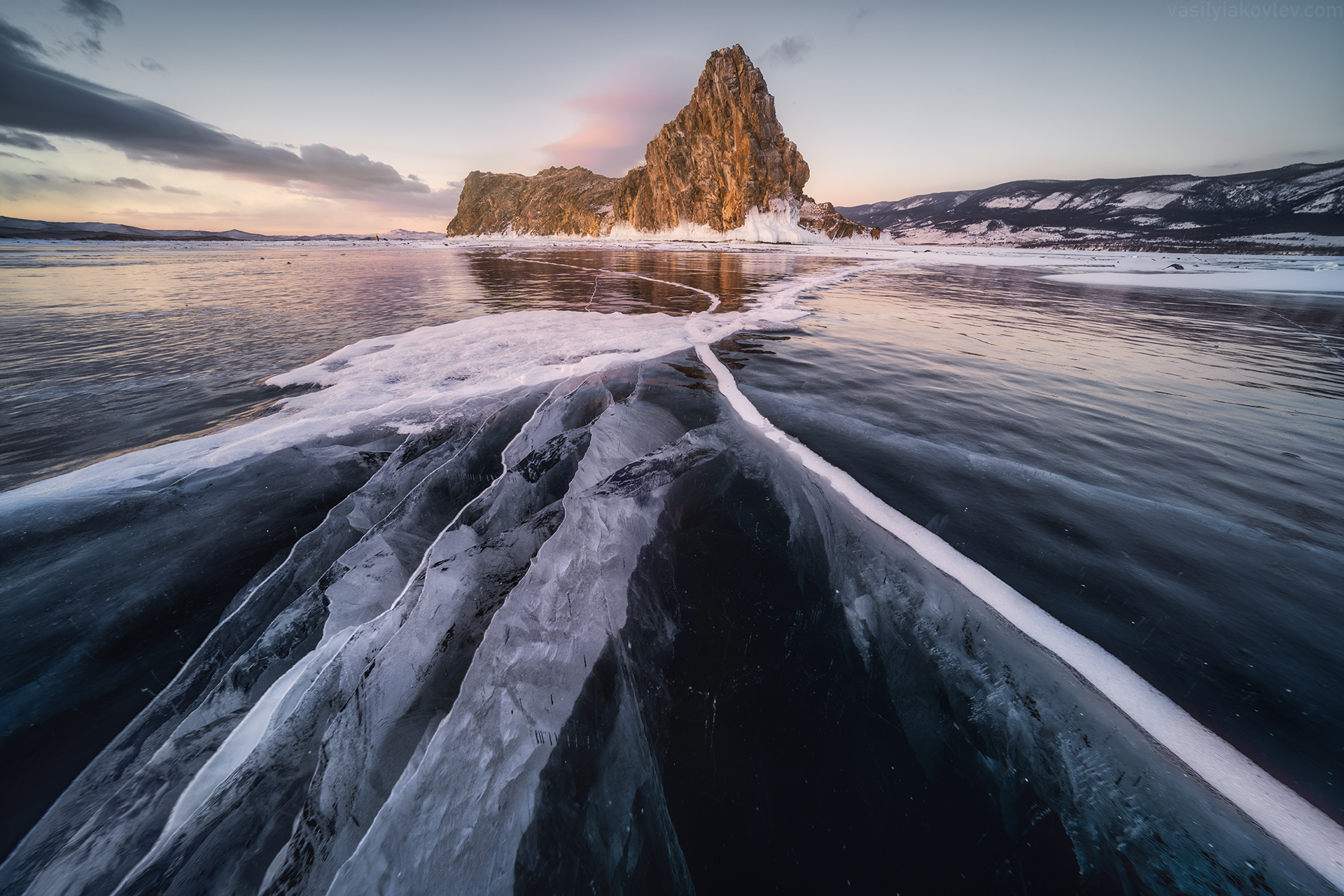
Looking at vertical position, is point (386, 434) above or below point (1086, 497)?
above

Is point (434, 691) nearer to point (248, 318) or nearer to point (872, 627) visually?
point (872, 627)

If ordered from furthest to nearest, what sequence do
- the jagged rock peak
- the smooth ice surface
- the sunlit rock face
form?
1. the sunlit rock face
2. the jagged rock peak
3. the smooth ice surface

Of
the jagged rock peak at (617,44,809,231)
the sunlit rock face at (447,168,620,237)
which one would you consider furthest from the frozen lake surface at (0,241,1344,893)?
the sunlit rock face at (447,168,620,237)

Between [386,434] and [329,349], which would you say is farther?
[329,349]

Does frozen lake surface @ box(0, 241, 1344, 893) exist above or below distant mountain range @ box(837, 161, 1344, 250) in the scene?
below

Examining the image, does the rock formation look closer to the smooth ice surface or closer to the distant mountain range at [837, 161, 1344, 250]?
the distant mountain range at [837, 161, 1344, 250]

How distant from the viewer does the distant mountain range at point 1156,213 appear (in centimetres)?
6156

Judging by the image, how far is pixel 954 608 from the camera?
210cm

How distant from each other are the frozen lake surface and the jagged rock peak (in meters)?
83.4

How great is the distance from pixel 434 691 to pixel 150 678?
1300 mm

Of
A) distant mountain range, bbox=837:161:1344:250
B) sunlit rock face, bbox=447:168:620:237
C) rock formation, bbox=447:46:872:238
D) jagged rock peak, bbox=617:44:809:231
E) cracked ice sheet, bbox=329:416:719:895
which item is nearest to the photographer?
cracked ice sheet, bbox=329:416:719:895

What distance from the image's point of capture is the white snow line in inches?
54.2

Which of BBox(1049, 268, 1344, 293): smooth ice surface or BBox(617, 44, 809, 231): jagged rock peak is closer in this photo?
BBox(1049, 268, 1344, 293): smooth ice surface

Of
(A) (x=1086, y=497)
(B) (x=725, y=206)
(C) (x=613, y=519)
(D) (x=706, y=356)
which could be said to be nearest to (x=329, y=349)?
(D) (x=706, y=356)
